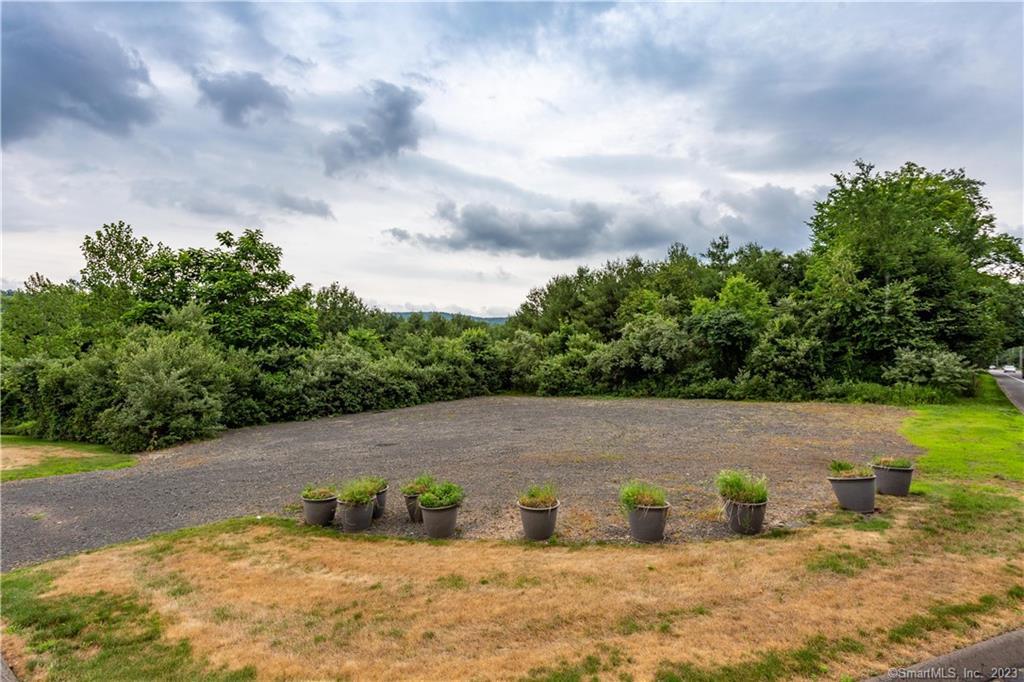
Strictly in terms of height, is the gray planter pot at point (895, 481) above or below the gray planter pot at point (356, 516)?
above

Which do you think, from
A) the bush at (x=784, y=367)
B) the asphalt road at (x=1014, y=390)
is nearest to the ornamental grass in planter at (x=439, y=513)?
the bush at (x=784, y=367)

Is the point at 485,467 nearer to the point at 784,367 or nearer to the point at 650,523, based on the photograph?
the point at 650,523

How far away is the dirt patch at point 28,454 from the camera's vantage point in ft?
35.1

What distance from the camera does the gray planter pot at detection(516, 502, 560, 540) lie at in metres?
5.28

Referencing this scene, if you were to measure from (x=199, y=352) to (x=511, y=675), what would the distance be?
43.9 feet

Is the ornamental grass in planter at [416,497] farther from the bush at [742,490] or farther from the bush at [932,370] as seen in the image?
the bush at [932,370]

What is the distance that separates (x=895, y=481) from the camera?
6.44m

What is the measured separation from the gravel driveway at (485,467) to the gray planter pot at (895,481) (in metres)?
0.63

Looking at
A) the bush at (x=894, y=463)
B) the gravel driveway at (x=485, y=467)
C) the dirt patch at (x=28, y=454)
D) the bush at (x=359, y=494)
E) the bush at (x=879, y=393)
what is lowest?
the dirt patch at (x=28, y=454)

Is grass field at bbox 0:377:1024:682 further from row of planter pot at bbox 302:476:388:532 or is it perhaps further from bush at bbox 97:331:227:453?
bush at bbox 97:331:227:453

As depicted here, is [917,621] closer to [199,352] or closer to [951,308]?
[199,352]

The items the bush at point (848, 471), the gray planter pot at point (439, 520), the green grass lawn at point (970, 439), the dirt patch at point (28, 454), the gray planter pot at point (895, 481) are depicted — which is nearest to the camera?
the gray planter pot at point (439, 520)

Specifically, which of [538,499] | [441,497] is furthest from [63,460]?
[538,499]

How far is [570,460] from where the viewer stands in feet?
30.6
